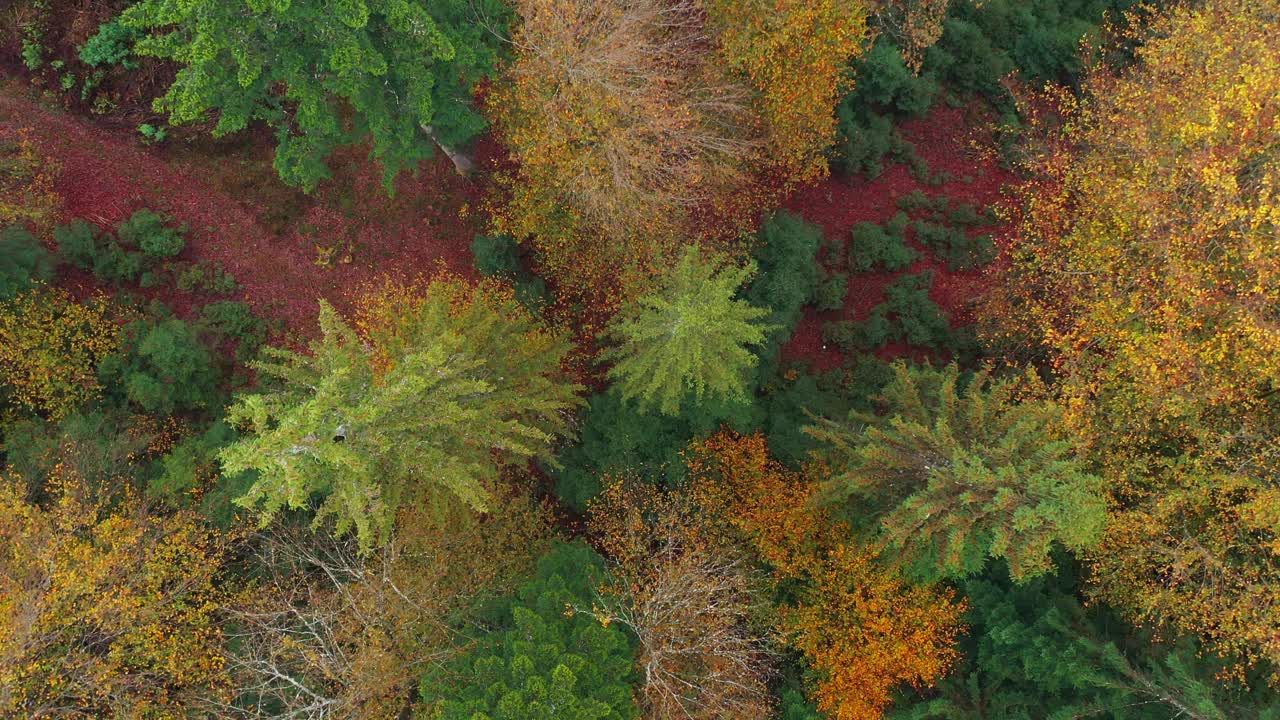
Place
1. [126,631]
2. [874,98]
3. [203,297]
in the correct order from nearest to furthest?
[126,631]
[203,297]
[874,98]

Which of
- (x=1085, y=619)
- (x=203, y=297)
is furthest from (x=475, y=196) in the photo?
(x=1085, y=619)

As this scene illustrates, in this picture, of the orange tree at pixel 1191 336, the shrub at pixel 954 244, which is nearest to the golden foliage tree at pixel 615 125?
the shrub at pixel 954 244

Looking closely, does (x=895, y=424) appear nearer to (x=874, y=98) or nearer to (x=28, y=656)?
(x=874, y=98)

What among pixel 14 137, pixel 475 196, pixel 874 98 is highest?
pixel 874 98

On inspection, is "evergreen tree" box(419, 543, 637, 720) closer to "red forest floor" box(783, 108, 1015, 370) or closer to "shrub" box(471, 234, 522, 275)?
"shrub" box(471, 234, 522, 275)

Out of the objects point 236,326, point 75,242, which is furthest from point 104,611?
point 75,242

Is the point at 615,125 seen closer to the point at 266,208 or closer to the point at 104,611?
the point at 266,208
